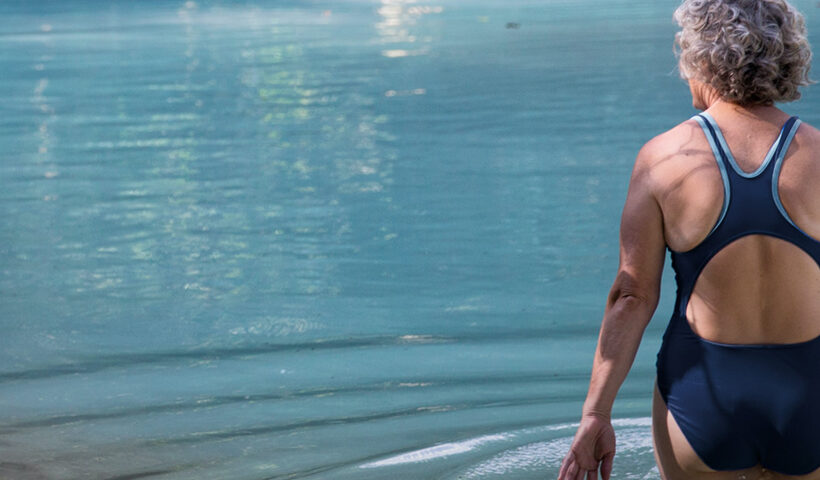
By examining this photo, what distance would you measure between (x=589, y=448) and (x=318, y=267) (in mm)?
4551

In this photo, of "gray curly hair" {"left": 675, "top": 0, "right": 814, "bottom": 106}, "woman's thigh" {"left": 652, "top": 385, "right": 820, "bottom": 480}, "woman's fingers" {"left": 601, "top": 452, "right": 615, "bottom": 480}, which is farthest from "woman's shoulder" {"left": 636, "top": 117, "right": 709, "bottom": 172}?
"woman's fingers" {"left": 601, "top": 452, "right": 615, "bottom": 480}

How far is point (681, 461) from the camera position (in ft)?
7.55

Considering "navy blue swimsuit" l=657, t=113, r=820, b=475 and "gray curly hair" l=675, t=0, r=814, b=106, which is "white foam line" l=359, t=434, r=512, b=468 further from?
"gray curly hair" l=675, t=0, r=814, b=106

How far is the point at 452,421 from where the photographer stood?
4.30m

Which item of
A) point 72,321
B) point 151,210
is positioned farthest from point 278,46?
point 72,321

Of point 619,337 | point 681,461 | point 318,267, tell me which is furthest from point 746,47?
point 318,267

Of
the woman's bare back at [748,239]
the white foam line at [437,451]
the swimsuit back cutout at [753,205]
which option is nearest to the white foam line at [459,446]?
the white foam line at [437,451]

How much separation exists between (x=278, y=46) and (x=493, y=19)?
6.97 m

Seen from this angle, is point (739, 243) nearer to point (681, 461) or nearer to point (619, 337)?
point (619, 337)

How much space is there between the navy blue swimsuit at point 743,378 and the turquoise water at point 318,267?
4.72 feet

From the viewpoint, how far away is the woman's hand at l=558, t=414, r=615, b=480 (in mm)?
2365

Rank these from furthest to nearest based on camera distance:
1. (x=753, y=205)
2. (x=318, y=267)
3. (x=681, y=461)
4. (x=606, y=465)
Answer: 1. (x=318, y=267)
2. (x=606, y=465)
3. (x=681, y=461)
4. (x=753, y=205)

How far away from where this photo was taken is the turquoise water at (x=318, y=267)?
165 inches

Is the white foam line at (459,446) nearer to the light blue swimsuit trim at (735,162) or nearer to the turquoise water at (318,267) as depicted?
the turquoise water at (318,267)
